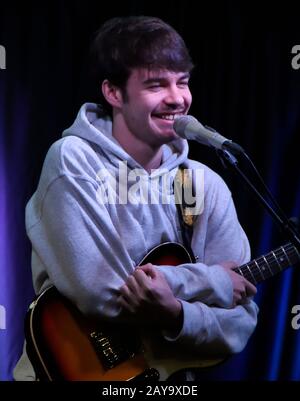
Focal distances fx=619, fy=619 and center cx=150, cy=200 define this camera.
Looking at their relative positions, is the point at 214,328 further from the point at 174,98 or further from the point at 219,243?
the point at 174,98

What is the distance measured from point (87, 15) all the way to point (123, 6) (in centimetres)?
14

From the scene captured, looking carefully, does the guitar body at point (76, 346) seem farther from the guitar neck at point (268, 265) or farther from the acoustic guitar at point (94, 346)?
the guitar neck at point (268, 265)

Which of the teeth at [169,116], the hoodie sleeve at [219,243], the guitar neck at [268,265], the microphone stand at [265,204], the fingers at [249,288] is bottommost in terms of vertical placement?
the fingers at [249,288]

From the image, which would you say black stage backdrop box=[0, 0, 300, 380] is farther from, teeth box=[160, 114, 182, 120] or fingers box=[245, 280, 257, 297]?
fingers box=[245, 280, 257, 297]

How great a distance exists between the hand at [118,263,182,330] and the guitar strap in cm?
24

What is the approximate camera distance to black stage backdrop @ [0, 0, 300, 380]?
7.25ft

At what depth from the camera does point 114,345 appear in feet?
5.32

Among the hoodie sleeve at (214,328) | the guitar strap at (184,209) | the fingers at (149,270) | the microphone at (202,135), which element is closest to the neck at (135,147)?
the guitar strap at (184,209)

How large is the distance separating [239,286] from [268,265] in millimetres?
158

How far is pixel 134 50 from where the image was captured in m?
1.68

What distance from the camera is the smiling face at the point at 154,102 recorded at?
1.68 meters

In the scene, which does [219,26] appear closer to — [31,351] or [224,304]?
[224,304]
